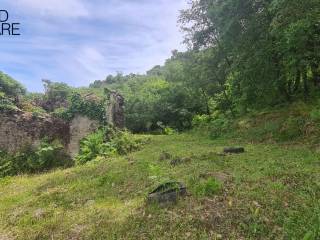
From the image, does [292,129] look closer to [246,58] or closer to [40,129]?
[246,58]

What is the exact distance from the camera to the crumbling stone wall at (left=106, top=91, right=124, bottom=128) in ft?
74.0

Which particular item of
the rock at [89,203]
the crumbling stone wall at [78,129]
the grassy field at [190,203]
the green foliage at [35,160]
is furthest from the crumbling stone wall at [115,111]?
the rock at [89,203]

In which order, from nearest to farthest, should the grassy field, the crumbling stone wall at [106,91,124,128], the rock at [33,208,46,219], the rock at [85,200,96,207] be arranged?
the grassy field → the rock at [33,208,46,219] → the rock at [85,200,96,207] → the crumbling stone wall at [106,91,124,128]

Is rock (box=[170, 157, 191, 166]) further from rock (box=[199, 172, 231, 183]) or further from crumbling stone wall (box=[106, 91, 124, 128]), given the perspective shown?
crumbling stone wall (box=[106, 91, 124, 128])

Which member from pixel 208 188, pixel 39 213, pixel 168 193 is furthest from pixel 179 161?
pixel 39 213

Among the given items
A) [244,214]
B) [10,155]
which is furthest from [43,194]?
[10,155]

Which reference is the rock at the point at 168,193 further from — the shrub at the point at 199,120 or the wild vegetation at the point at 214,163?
the shrub at the point at 199,120

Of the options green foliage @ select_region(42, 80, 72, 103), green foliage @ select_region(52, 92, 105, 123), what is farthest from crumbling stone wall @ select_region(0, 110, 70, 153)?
green foliage @ select_region(42, 80, 72, 103)

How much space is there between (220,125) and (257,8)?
6907 millimetres

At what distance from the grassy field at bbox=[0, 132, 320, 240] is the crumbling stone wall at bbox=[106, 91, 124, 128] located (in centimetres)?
984

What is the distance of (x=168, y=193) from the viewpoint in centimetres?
843

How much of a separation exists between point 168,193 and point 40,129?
14.0m

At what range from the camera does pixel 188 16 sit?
1065 inches

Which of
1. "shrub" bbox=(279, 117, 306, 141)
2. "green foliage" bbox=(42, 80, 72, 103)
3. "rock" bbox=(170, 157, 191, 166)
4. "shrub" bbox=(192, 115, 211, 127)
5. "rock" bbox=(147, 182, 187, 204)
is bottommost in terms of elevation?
"rock" bbox=(147, 182, 187, 204)
